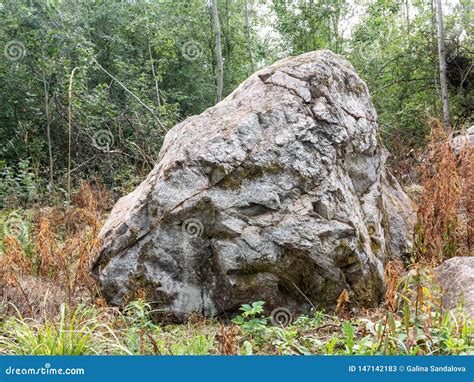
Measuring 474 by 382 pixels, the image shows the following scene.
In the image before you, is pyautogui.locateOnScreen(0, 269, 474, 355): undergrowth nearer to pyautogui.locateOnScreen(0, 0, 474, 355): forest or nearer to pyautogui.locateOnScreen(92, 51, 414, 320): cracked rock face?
pyautogui.locateOnScreen(0, 0, 474, 355): forest

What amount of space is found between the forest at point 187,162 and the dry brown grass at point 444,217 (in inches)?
0.7

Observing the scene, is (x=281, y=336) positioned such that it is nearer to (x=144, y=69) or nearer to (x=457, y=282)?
(x=457, y=282)

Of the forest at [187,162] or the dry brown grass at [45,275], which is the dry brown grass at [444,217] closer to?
the forest at [187,162]

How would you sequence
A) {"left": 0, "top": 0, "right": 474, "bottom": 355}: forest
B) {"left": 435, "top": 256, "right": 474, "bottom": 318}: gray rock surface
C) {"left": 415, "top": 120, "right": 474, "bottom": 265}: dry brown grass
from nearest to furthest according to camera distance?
{"left": 0, "top": 0, "right": 474, "bottom": 355}: forest, {"left": 435, "top": 256, "right": 474, "bottom": 318}: gray rock surface, {"left": 415, "top": 120, "right": 474, "bottom": 265}: dry brown grass

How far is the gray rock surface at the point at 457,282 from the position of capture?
3.29 meters

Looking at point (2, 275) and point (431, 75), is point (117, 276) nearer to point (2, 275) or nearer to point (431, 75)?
point (2, 275)

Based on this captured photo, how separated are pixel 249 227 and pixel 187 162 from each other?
2.36 feet

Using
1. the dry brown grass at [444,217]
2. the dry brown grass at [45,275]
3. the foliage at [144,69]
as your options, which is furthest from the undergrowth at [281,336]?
the foliage at [144,69]

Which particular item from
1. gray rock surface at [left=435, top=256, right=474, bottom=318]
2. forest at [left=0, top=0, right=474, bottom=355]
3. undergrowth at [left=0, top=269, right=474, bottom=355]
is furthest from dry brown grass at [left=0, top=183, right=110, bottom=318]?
gray rock surface at [left=435, top=256, right=474, bottom=318]

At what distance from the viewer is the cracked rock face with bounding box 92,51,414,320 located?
374cm

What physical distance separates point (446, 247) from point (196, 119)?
8.65 feet

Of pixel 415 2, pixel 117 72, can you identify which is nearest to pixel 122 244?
pixel 117 72

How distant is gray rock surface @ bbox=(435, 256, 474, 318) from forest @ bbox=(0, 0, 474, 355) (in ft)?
0.11

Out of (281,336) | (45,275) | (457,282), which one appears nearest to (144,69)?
(45,275)
